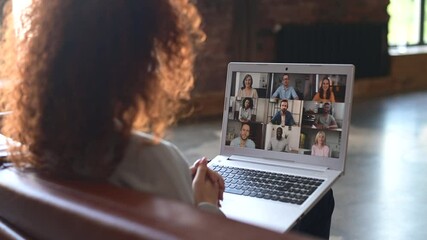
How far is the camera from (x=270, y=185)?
59.3 inches

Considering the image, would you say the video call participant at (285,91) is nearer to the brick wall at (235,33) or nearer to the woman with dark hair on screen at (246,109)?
the woman with dark hair on screen at (246,109)

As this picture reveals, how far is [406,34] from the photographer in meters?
7.96

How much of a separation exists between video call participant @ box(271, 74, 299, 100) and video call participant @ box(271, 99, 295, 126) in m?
0.02

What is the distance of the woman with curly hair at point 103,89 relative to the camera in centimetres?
102

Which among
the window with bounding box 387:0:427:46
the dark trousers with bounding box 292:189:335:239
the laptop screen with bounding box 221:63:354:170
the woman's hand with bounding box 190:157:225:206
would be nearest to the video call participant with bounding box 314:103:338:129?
the laptop screen with bounding box 221:63:354:170

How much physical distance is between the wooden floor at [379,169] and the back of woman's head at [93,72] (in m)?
1.97

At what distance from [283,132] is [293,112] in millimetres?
61

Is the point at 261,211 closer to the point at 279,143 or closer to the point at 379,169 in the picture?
the point at 279,143

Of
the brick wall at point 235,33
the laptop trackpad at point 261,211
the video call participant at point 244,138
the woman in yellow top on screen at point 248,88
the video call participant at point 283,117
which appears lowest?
the laptop trackpad at point 261,211

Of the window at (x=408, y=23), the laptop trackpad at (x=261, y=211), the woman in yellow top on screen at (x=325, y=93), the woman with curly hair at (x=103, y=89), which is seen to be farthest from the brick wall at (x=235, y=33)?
the woman with curly hair at (x=103, y=89)

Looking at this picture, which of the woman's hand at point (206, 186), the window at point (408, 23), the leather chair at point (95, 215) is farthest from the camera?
the window at point (408, 23)

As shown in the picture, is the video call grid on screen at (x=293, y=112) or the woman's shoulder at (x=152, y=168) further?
the video call grid on screen at (x=293, y=112)

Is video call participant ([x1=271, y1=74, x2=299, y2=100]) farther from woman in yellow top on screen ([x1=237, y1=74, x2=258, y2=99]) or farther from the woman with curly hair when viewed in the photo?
the woman with curly hair

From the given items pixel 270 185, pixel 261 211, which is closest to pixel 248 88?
pixel 270 185
